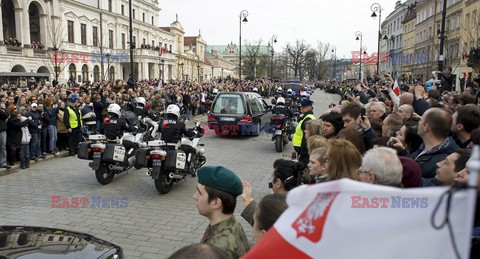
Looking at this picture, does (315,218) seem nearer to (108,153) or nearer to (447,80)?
(108,153)

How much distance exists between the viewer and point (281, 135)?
12711 millimetres

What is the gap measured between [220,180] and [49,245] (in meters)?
1.93

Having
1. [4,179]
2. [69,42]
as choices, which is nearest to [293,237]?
[4,179]

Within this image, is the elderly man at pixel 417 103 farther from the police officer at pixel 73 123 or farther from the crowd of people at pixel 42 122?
the police officer at pixel 73 123

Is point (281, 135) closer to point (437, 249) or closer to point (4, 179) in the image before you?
point (4, 179)

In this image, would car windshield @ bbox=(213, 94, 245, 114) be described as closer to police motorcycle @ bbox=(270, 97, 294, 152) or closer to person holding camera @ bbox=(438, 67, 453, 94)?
police motorcycle @ bbox=(270, 97, 294, 152)

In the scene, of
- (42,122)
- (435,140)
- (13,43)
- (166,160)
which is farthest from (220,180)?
(13,43)

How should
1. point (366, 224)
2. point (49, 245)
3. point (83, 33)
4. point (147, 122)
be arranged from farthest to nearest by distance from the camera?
point (83, 33), point (147, 122), point (49, 245), point (366, 224)

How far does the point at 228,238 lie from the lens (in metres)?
2.71

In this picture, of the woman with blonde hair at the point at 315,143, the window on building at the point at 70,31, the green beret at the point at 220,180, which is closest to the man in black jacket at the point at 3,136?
the woman with blonde hair at the point at 315,143

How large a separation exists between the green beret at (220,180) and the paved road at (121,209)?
2511mm

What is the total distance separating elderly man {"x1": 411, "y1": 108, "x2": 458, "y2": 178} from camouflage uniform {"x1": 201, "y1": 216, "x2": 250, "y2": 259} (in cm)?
222

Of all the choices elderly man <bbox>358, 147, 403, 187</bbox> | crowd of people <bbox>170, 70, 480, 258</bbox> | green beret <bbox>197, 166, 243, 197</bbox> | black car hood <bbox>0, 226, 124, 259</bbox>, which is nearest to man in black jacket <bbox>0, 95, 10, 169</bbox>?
black car hood <bbox>0, 226, 124, 259</bbox>

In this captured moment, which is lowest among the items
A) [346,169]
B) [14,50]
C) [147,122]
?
[147,122]
